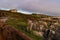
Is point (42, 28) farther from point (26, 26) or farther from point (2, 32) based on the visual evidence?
point (2, 32)

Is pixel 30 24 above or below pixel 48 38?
above

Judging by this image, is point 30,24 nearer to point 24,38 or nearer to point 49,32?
point 49,32

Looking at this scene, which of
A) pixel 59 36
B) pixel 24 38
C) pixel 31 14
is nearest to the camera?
pixel 24 38

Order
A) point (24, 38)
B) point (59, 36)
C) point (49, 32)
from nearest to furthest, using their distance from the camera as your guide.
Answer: point (24, 38) → point (59, 36) → point (49, 32)

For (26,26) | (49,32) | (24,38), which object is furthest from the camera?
(26,26)

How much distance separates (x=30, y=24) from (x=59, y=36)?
1.47 metres

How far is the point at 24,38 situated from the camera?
473 centimetres

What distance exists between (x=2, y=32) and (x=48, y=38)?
1678 mm

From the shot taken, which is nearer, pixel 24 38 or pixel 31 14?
pixel 24 38

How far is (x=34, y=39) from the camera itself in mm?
5457

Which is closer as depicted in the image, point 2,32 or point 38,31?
point 2,32

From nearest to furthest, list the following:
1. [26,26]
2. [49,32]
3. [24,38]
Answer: [24,38], [49,32], [26,26]

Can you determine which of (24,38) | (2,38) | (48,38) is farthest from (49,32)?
(2,38)

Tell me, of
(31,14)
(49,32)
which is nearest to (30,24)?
(49,32)
